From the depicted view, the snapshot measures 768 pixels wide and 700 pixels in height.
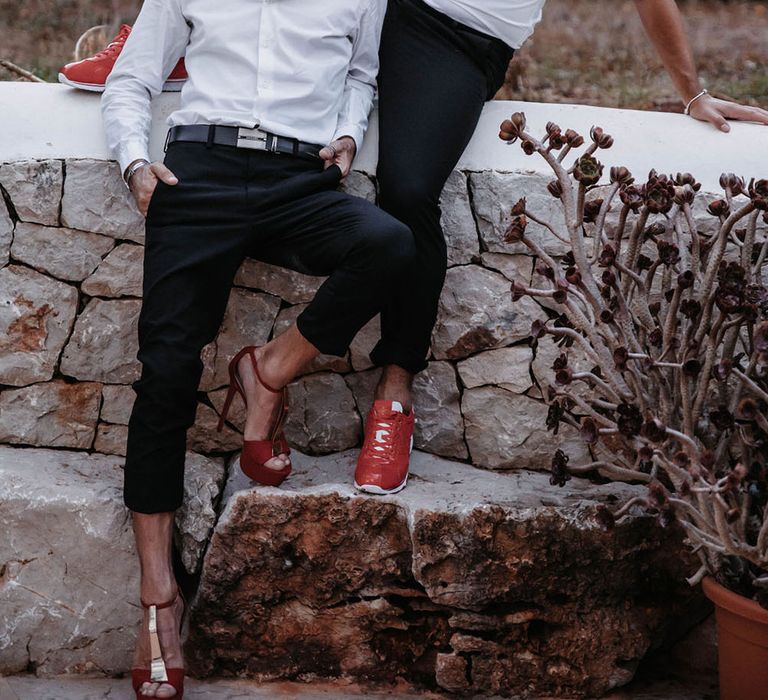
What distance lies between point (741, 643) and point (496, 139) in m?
1.41

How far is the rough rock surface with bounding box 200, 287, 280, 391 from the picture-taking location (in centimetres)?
272

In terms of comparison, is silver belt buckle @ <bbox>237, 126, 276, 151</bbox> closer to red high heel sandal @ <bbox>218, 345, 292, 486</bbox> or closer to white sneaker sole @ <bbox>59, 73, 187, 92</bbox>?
white sneaker sole @ <bbox>59, 73, 187, 92</bbox>

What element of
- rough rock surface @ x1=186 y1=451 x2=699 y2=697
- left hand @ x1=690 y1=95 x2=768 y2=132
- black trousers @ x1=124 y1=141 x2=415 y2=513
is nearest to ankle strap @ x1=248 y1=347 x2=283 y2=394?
black trousers @ x1=124 y1=141 x2=415 y2=513

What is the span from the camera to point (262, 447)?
2.47 meters

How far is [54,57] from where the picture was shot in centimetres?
498

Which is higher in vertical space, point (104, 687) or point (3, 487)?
point (3, 487)

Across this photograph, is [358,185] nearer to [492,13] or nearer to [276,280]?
[276,280]

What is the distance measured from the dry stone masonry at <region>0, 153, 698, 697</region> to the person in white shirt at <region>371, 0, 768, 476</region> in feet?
0.63

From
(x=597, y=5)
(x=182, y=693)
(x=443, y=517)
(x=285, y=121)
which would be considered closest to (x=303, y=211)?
(x=285, y=121)

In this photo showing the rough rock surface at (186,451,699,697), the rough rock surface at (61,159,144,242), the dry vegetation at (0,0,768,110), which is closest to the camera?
the rough rock surface at (186,451,699,697)

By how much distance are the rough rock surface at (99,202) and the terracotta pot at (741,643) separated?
170 centimetres

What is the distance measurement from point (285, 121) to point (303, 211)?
0.79ft

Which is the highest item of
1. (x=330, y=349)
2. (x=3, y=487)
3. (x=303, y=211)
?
(x=303, y=211)

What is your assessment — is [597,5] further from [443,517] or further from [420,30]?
[443,517]
